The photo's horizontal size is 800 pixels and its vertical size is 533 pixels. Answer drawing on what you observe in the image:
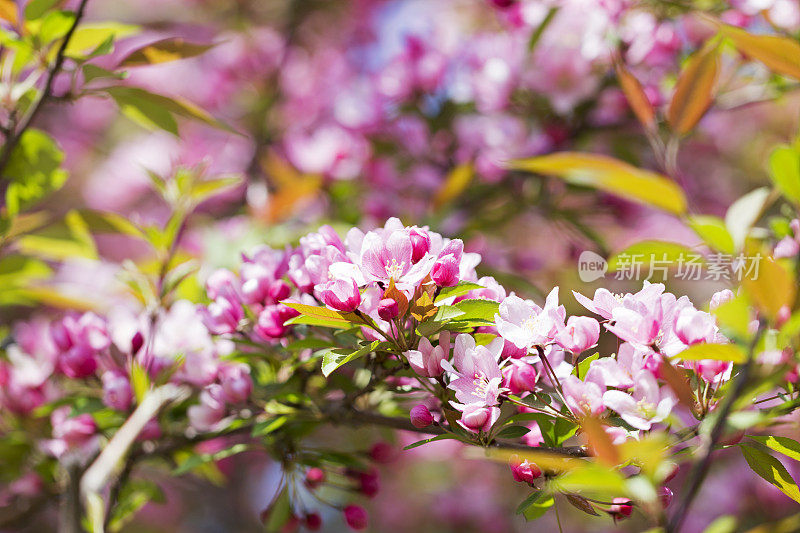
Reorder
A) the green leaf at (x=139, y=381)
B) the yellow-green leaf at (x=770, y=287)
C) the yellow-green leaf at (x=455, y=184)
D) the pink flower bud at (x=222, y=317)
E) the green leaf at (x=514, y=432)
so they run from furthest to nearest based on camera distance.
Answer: the yellow-green leaf at (x=455, y=184), the green leaf at (x=139, y=381), the pink flower bud at (x=222, y=317), the green leaf at (x=514, y=432), the yellow-green leaf at (x=770, y=287)

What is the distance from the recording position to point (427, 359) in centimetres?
67

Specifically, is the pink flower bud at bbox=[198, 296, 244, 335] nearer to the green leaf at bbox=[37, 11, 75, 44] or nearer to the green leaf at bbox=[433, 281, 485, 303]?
the green leaf at bbox=[433, 281, 485, 303]

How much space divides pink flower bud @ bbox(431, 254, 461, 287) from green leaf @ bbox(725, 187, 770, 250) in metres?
0.25

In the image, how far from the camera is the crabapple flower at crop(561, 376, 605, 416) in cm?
62

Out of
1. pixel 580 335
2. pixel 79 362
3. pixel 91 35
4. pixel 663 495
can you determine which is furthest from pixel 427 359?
pixel 91 35

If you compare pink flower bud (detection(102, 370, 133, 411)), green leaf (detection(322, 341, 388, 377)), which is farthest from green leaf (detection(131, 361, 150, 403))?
green leaf (detection(322, 341, 388, 377))

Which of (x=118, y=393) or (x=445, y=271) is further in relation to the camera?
(x=118, y=393)

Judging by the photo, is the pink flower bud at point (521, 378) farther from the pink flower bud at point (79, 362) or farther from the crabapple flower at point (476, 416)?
the pink flower bud at point (79, 362)

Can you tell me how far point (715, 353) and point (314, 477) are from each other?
1.98ft

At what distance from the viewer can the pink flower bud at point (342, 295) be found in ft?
Result: 2.07

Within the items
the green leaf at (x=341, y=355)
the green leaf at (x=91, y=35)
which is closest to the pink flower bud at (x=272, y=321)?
the green leaf at (x=341, y=355)

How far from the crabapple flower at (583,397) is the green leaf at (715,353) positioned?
10 cm

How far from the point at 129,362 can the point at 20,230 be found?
11.0 inches

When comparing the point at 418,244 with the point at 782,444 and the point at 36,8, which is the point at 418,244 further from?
the point at 36,8
